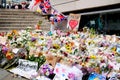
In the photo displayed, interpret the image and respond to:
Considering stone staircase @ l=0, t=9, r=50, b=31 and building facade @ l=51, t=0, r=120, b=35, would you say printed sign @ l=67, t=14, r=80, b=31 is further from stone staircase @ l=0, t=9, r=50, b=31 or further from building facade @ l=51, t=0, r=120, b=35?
stone staircase @ l=0, t=9, r=50, b=31

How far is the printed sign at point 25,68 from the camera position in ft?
27.4

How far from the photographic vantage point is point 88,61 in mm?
7406

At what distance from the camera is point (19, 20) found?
20.2m

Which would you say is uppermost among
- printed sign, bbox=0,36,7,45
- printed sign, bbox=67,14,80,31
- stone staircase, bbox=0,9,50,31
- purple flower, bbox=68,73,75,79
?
purple flower, bbox=68,73,75,79

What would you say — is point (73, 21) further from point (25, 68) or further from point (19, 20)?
point (25, 68)

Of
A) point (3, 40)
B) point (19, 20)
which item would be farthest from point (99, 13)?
point (3, 40)

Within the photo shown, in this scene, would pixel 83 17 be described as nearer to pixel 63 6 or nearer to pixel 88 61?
pixel 63 6

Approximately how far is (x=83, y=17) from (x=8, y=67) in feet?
35.1

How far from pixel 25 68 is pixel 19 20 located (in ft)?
38.4

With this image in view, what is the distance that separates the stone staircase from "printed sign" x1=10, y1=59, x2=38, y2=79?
32.8ft

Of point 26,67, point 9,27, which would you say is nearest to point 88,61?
point 26,67

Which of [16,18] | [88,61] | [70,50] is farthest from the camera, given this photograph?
[16,18]

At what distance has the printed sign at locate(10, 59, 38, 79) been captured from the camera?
836cm

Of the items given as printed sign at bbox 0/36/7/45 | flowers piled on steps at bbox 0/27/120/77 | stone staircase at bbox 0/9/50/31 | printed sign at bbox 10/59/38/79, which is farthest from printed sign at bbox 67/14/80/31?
printed sign at bbox 10/59/38/79
